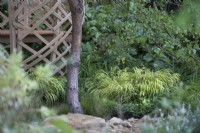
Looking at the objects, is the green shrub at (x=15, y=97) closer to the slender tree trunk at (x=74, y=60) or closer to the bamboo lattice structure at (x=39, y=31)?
the slender tree trunk at (x=74, y=60)

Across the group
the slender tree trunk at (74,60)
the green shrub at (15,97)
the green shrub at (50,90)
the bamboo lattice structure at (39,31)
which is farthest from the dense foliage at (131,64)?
the green shrub at (15,97)

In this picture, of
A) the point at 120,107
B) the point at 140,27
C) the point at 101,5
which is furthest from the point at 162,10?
the point at 120,107

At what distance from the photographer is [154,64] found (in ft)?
23.6

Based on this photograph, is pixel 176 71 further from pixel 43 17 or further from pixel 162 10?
pixel 43 17

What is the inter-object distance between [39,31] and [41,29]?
0.35m

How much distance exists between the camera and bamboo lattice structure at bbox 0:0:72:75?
269 inches

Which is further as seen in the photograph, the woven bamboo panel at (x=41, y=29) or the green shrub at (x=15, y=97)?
the woven bamboo panel at (x=41, y=29)

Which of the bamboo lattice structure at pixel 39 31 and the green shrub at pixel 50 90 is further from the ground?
the bamboo lattice structure at pixel 39 31

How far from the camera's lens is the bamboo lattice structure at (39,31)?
682cm

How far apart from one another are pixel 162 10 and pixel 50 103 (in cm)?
248

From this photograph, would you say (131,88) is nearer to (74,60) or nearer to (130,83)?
(130,83)

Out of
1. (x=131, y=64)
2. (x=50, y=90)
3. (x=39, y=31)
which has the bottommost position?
(x=50, y=90)

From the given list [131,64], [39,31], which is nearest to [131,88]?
[131,64]

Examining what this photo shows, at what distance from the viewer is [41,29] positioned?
7.41m
